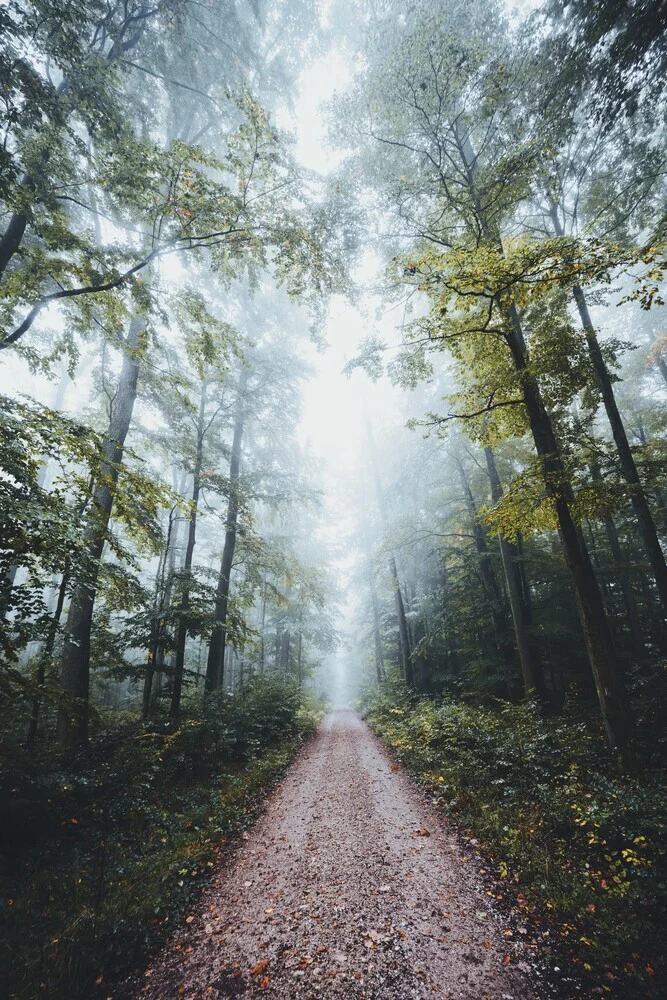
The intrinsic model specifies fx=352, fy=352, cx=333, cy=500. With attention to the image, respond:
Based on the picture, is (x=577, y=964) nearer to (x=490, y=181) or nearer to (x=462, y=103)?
(x=490, y=181)

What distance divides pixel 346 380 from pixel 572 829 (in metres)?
8.76

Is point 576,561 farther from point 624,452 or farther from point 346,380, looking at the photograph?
point 346,380

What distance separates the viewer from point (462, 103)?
6871 millimetres

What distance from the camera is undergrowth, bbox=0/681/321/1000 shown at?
3064 millimetres

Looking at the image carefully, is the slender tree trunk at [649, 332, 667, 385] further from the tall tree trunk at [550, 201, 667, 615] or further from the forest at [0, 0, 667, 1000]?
the tall tree trunk at [550, 201, 667, 615]

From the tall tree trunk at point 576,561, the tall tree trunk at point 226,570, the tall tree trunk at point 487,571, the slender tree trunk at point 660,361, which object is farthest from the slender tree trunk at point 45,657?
the slender tree trunk at point 660,361

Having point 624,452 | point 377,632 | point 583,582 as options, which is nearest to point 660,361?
point 624,452

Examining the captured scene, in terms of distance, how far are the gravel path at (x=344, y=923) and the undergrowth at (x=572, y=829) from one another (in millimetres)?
535

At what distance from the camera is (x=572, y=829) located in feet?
14.4

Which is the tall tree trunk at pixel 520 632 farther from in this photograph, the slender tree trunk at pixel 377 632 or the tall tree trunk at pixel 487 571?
the slender tree trunk at pixel 377 632

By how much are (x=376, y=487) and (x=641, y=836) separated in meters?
17.9

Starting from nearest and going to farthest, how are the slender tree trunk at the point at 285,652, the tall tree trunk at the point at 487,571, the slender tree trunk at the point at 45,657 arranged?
the slender tree trunk at the point at 45,657 → the tall tree trunk at the point at 487,571 → the slender tree trunk at the point at 285,652

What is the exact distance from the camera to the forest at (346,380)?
3.64m

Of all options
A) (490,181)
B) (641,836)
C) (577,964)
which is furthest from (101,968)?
(490,181)
